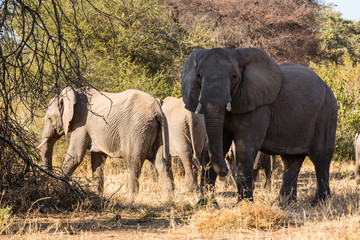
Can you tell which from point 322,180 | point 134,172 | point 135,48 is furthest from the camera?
point 135,48

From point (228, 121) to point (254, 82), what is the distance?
535 millimetres

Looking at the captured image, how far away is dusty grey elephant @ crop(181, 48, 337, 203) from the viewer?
585 cm

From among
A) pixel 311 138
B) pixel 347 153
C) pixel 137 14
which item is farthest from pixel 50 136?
pixel 347 153

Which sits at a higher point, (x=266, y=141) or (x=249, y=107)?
(x=249, y=107)

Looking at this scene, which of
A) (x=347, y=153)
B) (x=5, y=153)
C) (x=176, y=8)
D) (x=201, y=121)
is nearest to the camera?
(x=5, y=153)

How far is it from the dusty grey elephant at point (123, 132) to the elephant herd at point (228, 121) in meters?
0.01

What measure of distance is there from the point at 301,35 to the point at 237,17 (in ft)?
7.34

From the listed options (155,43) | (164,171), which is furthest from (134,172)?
(155,43)

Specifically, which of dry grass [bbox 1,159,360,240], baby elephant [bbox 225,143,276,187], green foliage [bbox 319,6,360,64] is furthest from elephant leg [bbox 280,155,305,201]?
green foliage [bbox 319,6,360,64]

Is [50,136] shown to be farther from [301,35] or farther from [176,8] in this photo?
[301,35]

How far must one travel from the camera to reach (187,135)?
376 inches

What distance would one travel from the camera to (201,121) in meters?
9.43

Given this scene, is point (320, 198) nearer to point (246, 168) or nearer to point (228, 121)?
point (246, 168)

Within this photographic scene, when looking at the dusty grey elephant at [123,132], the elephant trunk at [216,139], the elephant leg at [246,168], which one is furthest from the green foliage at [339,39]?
the elephant trunk at [216,139]
